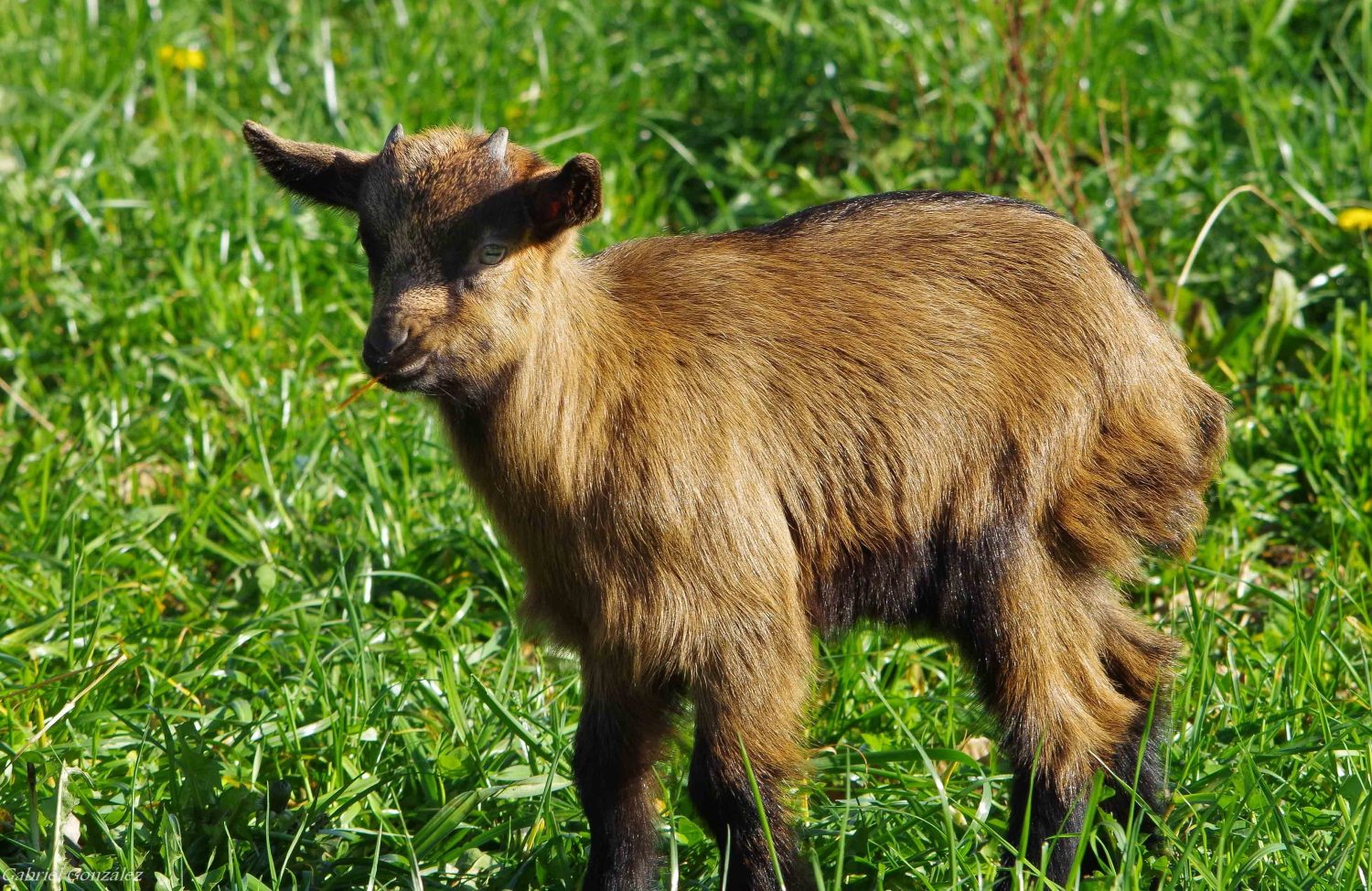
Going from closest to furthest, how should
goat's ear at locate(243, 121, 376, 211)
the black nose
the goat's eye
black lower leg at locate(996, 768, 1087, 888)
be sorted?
1. the black nose
2. the goat's eye
3. goat's ear at locate(243, 121, 376, 211)
4. black lower leg at locate(996, 768, 1087, 888)

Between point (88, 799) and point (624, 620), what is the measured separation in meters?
1.50

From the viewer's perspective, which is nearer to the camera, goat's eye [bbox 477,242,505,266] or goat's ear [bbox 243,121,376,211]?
goat's eye [bbox 477,242,505,266]

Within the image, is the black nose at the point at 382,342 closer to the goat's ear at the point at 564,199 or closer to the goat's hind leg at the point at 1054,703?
the goat's ear at the point at 564,199

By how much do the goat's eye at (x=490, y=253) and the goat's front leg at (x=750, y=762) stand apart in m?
1.06

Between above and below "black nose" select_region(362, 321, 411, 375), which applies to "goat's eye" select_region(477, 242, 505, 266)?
above

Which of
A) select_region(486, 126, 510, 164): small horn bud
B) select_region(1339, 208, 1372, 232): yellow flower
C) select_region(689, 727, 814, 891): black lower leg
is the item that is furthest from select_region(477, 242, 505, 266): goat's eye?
select_region(1339, 208, 1372, 232): yellow flower

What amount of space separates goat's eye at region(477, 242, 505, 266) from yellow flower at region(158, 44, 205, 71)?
4614mm

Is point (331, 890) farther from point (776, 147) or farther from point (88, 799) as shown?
point (776, 147)

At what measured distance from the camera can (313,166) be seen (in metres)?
3.83

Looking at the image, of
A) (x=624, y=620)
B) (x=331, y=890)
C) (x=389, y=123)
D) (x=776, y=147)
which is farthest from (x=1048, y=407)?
(x=389, y=123)

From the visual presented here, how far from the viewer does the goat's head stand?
3.41 metres

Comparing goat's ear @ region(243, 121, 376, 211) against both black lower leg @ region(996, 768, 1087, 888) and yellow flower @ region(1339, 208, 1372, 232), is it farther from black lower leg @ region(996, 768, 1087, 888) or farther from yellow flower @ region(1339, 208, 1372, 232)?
yellow flower @ region(1339, 208, 1372, 232)

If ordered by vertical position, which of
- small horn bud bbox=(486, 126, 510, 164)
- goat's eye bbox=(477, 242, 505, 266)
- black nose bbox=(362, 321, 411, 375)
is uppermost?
small horn bud bbox=(486, 126, 510, 164)

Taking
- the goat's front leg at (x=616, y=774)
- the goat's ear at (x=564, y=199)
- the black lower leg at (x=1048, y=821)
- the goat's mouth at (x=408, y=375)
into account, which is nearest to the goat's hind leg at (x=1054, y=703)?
the black lower leg at (x=1048, y=821)
